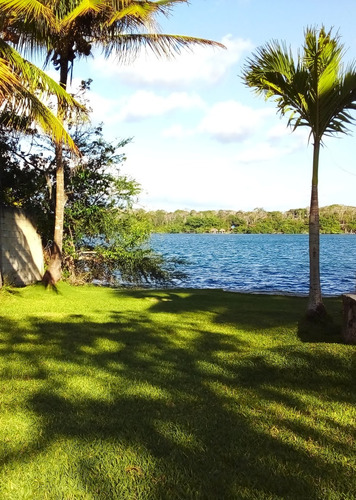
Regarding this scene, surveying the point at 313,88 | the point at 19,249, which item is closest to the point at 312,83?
the point at 313,88

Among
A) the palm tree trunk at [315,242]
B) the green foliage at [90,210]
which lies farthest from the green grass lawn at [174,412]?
the green foliage at [90,210]

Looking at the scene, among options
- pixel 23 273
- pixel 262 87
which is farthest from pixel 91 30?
pixel 23 273

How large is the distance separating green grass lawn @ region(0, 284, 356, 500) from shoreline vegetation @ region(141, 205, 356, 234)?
4667 inches

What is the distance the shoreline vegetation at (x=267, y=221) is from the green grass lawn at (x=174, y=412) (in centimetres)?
11853

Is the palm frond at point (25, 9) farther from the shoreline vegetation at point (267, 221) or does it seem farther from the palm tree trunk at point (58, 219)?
the shoreline vegetation at point (267, 221)

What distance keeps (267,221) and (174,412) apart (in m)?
159

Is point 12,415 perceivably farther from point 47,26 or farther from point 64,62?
point 64,62

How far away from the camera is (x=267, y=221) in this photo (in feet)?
520

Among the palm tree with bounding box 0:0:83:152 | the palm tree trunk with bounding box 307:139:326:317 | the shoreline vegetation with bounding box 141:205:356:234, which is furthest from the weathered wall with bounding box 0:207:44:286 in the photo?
the shoreline vegetation with bounding box 141:205:356:234

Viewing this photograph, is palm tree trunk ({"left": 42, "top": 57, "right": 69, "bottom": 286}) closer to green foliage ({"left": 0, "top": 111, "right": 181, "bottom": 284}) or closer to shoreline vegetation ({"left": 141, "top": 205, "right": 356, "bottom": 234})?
green foliage ({"left": 0, "top": 111, "right": 181, "bottom": 284})

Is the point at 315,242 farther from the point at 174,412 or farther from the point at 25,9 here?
the point at 25,9

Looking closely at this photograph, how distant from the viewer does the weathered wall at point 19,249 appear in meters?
12.4

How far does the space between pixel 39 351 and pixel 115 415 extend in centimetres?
251

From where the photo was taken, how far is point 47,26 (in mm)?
10617
